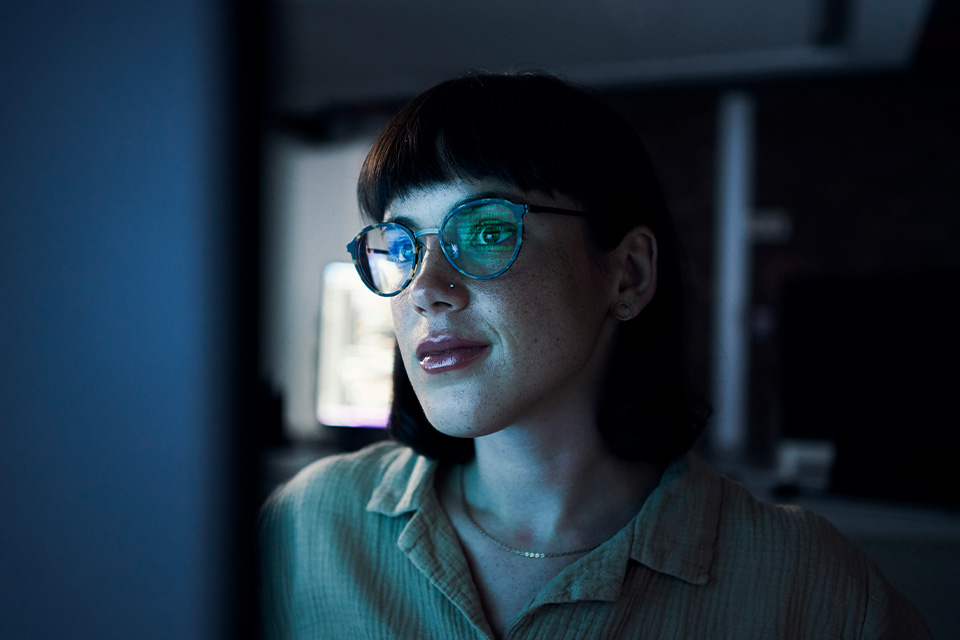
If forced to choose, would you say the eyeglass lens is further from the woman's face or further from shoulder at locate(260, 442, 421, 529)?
shoulder at locate(260, 442, 421, 529)

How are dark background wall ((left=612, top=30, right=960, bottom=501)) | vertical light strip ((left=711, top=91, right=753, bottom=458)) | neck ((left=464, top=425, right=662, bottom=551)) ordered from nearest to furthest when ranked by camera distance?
1. neck ((left=464, top=425, right=662, bottom=551))
2. vertical light strip ((left=711, top=91, right=753, bottom=458))
3. dark background wall ((left=612, top=30, right=960, bottom=501))

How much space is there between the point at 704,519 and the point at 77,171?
0.78 m

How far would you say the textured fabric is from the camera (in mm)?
807

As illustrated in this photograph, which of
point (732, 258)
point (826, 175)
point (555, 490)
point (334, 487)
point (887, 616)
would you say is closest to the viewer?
point (887, 616)

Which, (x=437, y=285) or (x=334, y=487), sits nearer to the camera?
(x=437, y=285)

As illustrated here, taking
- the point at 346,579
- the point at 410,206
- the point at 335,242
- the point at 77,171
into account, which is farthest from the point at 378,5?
the point at 77,171

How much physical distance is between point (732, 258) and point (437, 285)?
4020mm

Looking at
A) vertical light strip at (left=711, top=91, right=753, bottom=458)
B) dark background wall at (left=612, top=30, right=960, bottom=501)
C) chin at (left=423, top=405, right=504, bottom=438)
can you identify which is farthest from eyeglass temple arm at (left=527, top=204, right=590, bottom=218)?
dark background wall at (left=612, top=30, right=960, bottom=501)

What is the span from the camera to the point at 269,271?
0.33 meters

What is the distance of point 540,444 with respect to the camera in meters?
0.91

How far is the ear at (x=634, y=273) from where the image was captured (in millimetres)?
943

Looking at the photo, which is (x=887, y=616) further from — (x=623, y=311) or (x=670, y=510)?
(x=623, y=311)

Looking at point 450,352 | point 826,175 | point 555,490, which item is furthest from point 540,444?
point 826,175

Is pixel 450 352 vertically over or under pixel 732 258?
under
